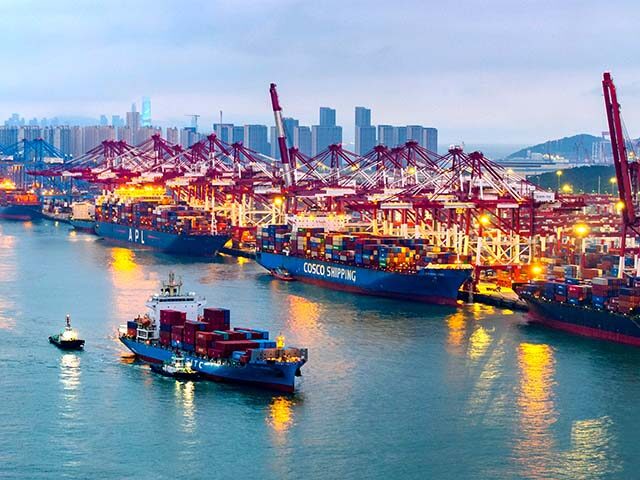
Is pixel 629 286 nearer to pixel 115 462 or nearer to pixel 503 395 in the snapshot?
pixel 503 395

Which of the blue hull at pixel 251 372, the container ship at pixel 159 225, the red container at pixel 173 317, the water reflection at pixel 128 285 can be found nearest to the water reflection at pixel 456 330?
the blue hull at pixel 251 372

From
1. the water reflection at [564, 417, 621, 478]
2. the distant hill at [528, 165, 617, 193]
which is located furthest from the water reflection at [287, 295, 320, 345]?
the distant hill at [528, 165, 617, 193]

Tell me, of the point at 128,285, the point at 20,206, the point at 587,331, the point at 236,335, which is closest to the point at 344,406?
the point at 236,335

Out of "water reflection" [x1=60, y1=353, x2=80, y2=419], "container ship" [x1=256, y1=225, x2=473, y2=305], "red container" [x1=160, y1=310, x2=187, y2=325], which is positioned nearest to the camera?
"water reflection" [x1=60, y1=353, x2=80, y2=419]

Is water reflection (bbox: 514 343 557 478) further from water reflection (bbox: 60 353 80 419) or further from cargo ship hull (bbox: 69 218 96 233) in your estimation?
cargo ship hull (bbox: 69 218 96 233)

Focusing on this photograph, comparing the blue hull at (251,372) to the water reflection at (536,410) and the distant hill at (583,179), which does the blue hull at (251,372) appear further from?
the distant hill at (583,179)

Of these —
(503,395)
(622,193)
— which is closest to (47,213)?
(622,193)

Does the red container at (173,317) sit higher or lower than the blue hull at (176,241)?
lower
